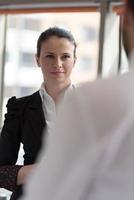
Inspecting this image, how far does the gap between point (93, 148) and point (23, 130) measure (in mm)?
1068

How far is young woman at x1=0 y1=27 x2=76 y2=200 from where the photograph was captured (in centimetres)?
158

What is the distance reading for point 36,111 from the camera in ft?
5.78

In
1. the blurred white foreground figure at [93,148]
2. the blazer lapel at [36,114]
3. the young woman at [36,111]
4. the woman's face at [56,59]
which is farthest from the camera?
the woman's face at [56,59]

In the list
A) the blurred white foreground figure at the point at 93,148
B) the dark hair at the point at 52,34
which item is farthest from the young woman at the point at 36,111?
the blurred white foreground figure at the point at 93,148

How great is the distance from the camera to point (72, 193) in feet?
2.22

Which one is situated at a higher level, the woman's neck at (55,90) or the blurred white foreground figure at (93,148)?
the woman's neck at (55,90)

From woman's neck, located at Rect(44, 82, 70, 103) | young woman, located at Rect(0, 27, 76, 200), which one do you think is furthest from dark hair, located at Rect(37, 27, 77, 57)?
woman's neck, located at Rect(44, 82, 70, 103)

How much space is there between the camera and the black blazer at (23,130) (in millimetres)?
1656

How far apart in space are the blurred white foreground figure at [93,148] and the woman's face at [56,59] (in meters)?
1.13

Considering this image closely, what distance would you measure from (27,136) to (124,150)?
3.43 feet

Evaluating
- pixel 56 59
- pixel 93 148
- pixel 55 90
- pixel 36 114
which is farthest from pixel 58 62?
pixel 93 148

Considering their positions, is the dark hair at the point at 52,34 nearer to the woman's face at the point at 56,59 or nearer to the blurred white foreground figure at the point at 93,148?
the woman's face at the point at 56,59

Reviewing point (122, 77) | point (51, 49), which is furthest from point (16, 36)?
point (122, 77)

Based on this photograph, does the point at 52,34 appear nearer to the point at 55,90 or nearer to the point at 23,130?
the point at 55,90
